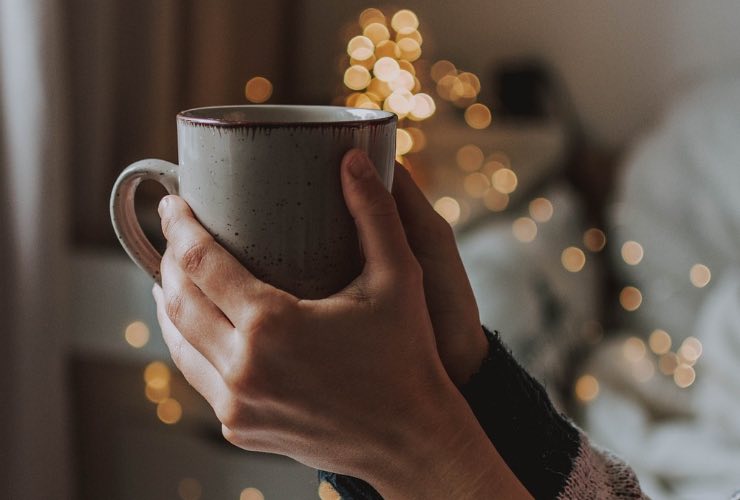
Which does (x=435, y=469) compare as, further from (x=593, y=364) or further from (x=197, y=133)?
(x=593, y=364)

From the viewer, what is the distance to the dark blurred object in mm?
1916

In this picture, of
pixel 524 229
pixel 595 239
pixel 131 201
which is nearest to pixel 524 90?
pixel 595 239

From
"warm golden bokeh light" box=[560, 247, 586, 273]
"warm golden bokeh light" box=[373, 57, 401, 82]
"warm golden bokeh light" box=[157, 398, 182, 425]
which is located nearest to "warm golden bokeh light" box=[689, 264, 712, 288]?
"warm golden bokeh light" box=[560, 247, 586, 273]

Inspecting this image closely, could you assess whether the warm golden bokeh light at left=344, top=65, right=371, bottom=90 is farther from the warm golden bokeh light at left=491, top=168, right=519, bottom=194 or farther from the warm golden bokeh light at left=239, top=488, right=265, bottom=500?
the warm golden bokeh light at left=239, top=488, right=265, bottom=500

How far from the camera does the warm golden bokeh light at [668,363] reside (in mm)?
1394

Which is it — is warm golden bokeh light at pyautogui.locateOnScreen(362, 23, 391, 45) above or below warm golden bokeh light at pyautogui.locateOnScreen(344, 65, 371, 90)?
above

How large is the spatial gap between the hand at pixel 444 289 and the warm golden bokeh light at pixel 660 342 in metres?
1.06

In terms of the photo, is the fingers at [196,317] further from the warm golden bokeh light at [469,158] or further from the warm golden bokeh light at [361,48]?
the warm golden bokeh light at [361,48]

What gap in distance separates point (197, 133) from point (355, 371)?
0.51 ft

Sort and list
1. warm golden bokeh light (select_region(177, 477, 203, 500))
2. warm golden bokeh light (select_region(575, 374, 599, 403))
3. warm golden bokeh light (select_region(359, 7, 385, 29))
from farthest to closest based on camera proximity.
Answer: warm golden bokeh light (select_region(359, 7, 385, 29)) → warm golden bokeh light (select_region(177, 477, 203, 500)) → warm golden bokeh light (select_region(575, 374, 599, 403))

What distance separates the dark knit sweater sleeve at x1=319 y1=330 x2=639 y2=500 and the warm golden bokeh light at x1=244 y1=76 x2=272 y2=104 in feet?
4.73

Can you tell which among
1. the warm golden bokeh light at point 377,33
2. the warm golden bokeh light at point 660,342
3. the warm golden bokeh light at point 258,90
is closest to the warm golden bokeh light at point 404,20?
the warm golden bokeh light at point 377,33

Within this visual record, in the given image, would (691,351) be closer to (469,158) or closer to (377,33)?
(469,158)

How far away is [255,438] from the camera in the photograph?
427 mm
